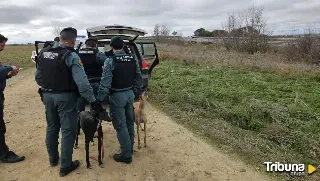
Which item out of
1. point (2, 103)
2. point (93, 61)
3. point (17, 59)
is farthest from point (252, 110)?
point (17, 59)

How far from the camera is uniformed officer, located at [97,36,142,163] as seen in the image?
15.5ft

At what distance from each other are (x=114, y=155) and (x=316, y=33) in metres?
20.5

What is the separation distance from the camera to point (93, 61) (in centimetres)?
612

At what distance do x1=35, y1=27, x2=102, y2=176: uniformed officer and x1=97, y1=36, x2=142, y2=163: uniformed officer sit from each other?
42 cm

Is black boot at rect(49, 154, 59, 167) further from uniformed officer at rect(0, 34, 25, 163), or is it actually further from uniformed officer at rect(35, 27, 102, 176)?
uniformed officer at rect(0, 34, 25, 163)

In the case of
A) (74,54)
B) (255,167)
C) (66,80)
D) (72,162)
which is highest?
(74,54)

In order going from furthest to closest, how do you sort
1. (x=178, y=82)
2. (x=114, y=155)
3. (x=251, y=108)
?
Answer: (x=178, y=82) < (x=251, y=108) < (x=114, y=155)

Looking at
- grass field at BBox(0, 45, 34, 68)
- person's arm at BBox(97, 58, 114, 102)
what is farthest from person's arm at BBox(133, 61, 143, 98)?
grass field at BBox(0, 45, 34, 68)

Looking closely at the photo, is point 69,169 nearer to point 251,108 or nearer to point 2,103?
point 2,103

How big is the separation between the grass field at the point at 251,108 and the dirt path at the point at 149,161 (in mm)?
444

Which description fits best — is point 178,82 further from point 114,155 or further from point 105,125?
point 114,155

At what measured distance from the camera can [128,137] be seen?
196 inches

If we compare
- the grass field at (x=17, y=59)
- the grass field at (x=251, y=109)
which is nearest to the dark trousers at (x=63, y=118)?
the grass field at (x=251, y=109)

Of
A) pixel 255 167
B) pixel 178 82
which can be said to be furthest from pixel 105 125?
pixel 178 82
